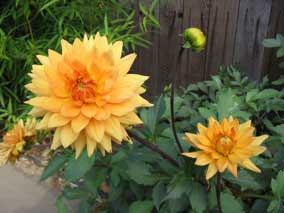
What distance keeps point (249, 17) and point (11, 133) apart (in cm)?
187

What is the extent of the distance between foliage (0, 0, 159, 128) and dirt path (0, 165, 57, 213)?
43cm

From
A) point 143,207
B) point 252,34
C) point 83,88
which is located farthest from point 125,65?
point 252,34

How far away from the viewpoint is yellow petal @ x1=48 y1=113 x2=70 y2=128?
92 cm

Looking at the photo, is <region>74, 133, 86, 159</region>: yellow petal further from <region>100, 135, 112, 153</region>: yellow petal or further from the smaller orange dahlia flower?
the smaller orange dahlia flower

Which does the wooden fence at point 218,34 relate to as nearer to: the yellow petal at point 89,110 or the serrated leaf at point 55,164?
the serrated leaf at point 55,164

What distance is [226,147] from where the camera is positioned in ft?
3.26

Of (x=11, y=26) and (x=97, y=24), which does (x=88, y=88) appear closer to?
(x=97, y=24)

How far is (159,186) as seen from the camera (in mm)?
1216

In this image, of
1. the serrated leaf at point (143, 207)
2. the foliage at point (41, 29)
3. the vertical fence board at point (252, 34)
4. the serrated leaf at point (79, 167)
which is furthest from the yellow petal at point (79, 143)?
the vertical fence board at point (252, 34)

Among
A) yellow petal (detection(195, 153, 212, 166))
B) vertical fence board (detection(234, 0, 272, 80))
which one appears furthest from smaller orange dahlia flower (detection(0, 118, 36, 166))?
vertical fence board (detection(234, 0, 272, 80))

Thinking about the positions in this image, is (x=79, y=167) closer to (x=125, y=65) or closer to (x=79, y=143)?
(x=79, y=143)

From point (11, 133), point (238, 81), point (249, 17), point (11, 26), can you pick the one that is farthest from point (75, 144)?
point (11, 26)

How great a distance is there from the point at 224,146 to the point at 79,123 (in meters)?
0.35

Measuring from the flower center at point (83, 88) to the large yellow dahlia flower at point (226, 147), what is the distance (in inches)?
10.7
